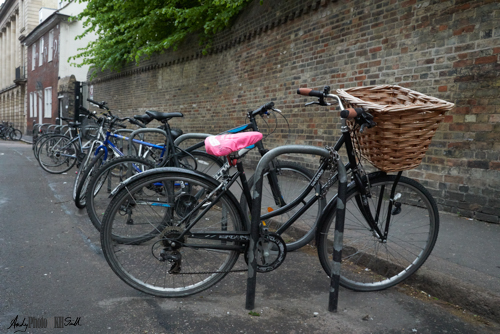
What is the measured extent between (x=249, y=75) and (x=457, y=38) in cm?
528

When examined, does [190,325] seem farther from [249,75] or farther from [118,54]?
[118,54]

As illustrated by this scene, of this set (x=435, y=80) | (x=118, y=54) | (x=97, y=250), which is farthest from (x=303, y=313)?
(x=118, y=54)

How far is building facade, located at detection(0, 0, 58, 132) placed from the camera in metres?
36.3

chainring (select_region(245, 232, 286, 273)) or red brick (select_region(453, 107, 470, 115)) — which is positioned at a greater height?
red brick (select_region(453, 107, 470, 115))

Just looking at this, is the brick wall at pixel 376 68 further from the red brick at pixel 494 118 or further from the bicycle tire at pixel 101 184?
the bicycle tire at pixel 101 184

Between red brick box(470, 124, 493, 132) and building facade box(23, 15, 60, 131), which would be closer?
red brick box(470, 124, 493, 132)

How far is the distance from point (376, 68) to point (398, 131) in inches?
169

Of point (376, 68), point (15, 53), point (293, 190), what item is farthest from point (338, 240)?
point (15, 53)

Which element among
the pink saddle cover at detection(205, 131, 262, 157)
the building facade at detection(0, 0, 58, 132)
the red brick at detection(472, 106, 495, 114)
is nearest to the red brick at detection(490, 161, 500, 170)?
the red brick at detection(472, 106, 495, 114)

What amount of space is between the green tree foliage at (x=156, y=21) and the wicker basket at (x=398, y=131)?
7429mm

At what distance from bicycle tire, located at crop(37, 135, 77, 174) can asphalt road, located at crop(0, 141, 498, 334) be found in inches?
225

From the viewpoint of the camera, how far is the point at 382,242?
Result: 2.98m

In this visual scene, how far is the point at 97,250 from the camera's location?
3.71 meters

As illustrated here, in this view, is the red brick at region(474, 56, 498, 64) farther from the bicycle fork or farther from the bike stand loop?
the bike stand loop
